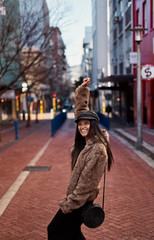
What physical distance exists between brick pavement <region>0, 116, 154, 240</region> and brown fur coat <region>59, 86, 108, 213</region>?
1.80m

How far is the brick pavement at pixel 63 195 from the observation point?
4.97 m

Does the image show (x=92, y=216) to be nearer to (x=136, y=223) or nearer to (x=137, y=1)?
(x=136, y=223)

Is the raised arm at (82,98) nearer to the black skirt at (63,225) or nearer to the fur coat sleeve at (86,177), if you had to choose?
the fur coat sleeve at (86,177)

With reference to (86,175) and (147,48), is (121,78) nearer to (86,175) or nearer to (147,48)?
(147,48)

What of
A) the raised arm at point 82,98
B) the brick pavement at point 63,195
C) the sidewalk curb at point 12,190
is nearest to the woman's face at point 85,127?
the raised arm at point 82,98

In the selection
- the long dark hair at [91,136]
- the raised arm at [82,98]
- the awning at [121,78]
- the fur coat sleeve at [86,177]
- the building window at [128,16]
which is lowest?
the fur coat sleeve at [86,177]

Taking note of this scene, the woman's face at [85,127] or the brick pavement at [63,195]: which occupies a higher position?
the woman's face at [85,127]

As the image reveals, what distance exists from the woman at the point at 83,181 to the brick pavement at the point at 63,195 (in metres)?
1.61

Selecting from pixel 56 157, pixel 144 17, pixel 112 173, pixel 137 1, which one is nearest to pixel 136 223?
pixel 112 173

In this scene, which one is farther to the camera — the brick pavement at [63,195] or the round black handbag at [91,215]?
the brick pavement at [63,195]

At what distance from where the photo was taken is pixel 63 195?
273 inches

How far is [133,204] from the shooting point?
623 cm

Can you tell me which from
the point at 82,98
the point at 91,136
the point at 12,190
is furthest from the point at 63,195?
the point at 91,136

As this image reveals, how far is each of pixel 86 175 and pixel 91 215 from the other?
375 mm
